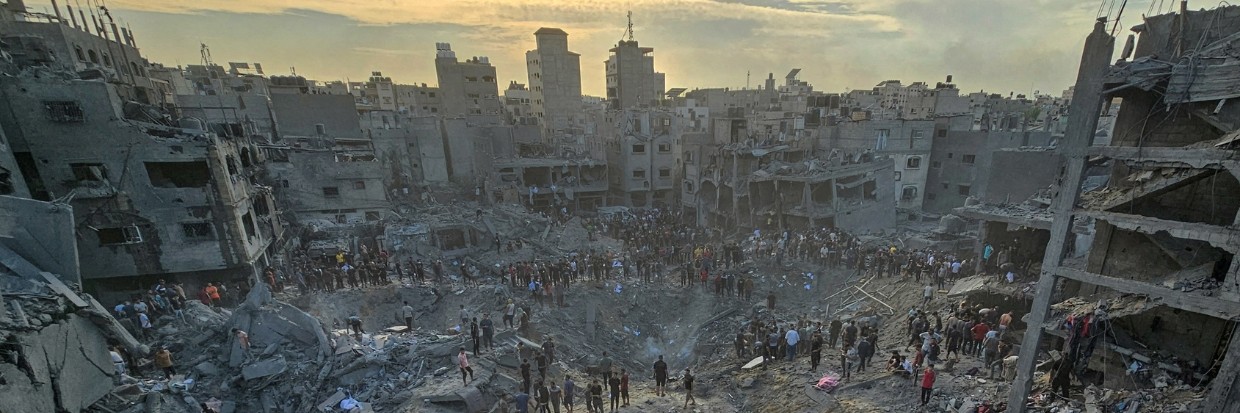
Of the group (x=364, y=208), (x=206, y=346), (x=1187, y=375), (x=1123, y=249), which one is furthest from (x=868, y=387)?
(x=364, y=208)

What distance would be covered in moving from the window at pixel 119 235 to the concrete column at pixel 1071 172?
3041 cm

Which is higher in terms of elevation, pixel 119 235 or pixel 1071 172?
pixel 1071 172

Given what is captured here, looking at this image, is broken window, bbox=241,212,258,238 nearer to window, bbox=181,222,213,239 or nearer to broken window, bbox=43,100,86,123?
window, bbox=181,222,213,239

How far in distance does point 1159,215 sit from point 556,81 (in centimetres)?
6083

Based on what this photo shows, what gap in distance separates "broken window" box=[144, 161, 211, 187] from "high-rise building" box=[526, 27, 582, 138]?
147 ft

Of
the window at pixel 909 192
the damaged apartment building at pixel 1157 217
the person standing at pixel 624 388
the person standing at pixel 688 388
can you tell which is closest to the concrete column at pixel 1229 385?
the damaged apartment building at pixel 1157 217

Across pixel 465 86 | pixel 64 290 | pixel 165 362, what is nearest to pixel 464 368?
pixel 165 362

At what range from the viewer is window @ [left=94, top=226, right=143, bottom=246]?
19331 millimetres

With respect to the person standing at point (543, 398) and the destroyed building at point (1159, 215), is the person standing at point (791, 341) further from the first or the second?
the person standing at point (543, 398)

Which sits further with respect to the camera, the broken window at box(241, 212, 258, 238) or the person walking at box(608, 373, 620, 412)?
the broken window at box(241, 212, 258, 238)

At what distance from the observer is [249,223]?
22.4m

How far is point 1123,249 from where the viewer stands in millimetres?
12477

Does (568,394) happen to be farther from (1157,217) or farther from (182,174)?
(182,174)

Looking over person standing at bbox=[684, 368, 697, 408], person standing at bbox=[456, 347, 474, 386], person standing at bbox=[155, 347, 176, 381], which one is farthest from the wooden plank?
person standing at bbox=[684, 368, 697, 408]
